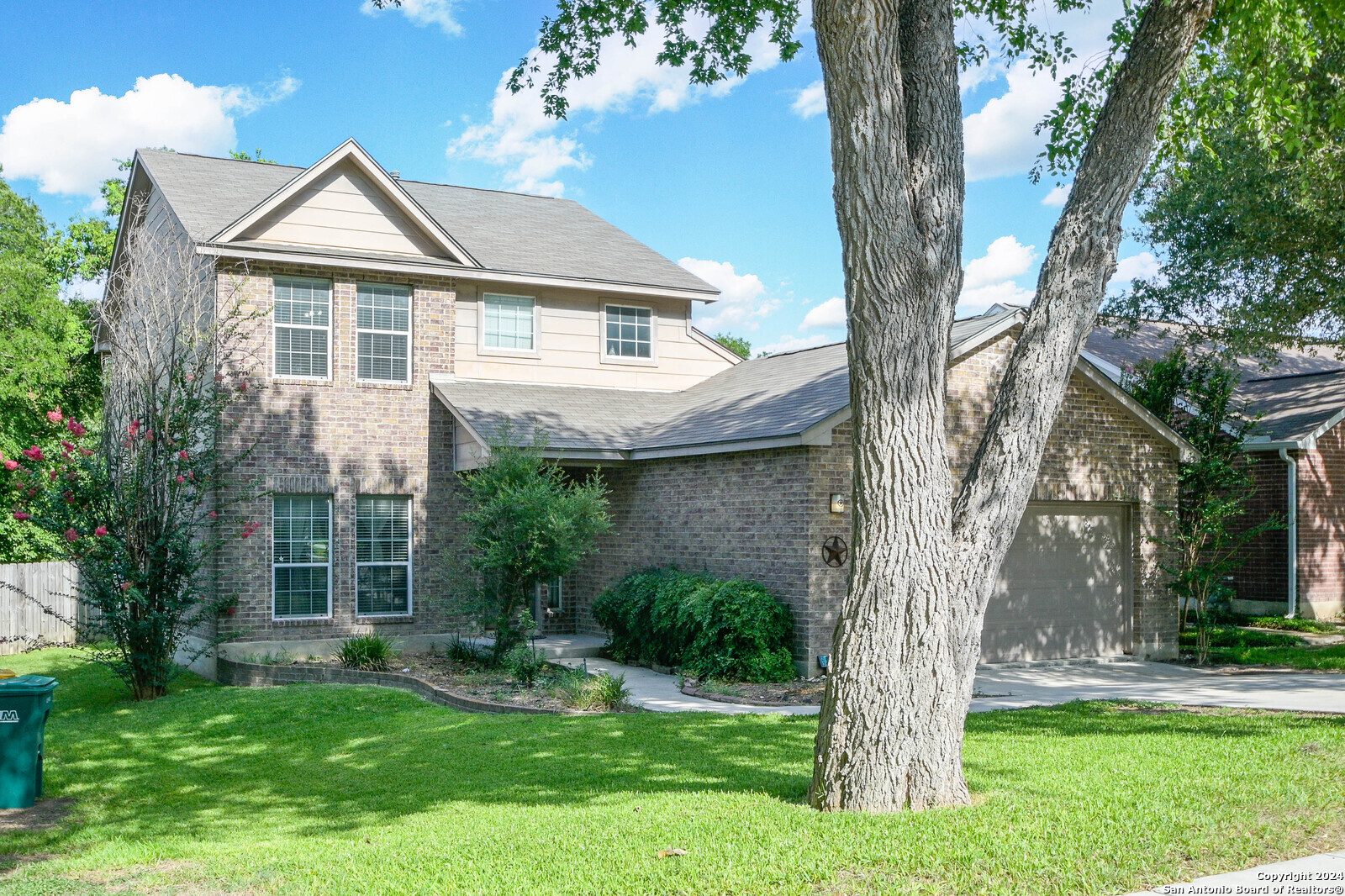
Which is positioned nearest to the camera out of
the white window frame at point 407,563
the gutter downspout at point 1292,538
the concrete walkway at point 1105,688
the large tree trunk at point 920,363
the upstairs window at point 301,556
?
the large tree trunk at point 920,363

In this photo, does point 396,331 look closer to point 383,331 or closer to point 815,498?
point 383,331

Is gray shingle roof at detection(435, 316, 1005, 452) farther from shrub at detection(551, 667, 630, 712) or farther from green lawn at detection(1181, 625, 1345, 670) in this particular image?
green lawn at detection(1181, 625, 1345, 670)

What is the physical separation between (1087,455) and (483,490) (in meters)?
8.40

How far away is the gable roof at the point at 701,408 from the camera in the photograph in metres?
14.1

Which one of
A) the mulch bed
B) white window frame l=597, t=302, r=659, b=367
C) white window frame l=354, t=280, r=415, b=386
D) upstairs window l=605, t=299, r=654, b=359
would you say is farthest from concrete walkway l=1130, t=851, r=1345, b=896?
upstairs window l=605, t=299, r=654, b=359

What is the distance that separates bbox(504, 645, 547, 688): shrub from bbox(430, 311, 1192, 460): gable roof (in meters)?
3.03

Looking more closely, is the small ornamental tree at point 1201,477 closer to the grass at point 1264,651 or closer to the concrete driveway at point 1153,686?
the grass at point 1264,651

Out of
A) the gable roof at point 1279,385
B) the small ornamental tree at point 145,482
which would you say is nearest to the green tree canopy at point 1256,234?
the gable roof at point 1279,385

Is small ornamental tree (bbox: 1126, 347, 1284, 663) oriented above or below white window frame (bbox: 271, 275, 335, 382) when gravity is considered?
below

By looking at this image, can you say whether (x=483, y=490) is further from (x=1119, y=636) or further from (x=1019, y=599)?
(x=1119, y=636)

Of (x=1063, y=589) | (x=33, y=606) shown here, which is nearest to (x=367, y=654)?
(x=1063, y=589)

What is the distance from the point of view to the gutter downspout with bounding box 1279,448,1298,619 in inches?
819

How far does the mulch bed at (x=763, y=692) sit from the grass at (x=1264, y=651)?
667 cm

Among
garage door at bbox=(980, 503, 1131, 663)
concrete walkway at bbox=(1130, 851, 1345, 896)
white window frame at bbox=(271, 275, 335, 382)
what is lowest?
concrete walkway at bbox=(1130, 851, 1345, 896)
